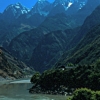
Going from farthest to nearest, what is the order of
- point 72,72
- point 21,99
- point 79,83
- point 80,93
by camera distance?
point 72,72
point 79,83
point 21,99
point 80,93

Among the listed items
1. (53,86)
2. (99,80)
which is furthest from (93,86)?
(53,86)

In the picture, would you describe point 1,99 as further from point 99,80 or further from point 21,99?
point 99,80

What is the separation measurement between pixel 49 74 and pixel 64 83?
44.0ft

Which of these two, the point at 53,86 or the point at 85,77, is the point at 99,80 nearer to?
the point at 85,77

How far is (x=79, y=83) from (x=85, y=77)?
144 inches

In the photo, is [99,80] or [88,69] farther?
[88,69]

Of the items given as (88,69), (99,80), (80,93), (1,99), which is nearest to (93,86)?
(99,80)

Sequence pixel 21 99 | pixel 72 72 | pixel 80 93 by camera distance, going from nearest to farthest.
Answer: pixel 80 93, pixel 21 99, pixel 72 72

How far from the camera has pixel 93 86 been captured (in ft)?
387

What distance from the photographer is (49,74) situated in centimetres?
14375

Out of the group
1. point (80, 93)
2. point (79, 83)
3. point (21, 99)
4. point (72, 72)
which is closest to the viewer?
point (80, 93)

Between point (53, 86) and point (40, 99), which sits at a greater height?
point (53, 86)

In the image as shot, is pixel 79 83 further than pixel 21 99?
Yes

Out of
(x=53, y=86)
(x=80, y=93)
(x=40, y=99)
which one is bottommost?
(x=80, y=93)
